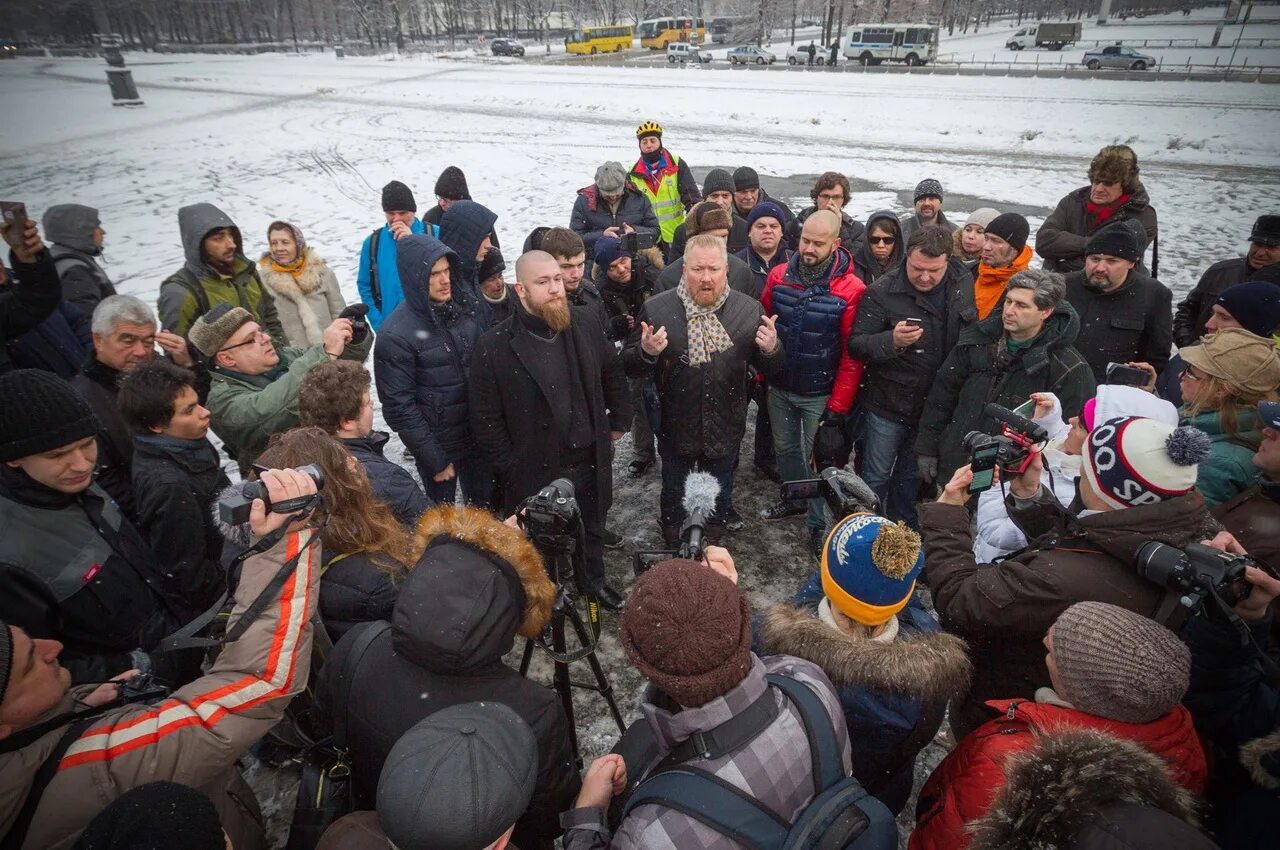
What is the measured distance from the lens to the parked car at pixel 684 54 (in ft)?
121

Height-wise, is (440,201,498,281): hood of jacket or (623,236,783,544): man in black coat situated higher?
(440,201,498,281): hood of jacket

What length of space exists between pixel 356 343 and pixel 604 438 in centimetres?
171

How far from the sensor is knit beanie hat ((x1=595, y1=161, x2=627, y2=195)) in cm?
601

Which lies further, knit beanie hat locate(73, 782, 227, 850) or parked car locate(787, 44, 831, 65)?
parked car locate(787, 44, 831, 65)

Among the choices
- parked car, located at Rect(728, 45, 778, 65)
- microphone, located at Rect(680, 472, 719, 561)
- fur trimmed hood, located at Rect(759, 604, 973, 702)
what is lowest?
fur trimmed hood, located at Rect(759, 604, 973, 702)

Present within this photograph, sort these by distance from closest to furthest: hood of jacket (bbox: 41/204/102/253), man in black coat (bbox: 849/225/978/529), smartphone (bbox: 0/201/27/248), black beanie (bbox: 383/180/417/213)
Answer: smartphone (bbox: 0/201/27/248) → man in black coat (bbox: 849/225/978/529) → hood of jacket (bbox: 41/204/102/253) → black beanie (bbox: 383/180/417/213)

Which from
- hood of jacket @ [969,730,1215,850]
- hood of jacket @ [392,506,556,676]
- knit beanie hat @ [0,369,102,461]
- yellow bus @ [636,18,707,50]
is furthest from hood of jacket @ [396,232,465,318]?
yellow bus @ [636,18,707,50]

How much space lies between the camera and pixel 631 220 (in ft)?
20.8

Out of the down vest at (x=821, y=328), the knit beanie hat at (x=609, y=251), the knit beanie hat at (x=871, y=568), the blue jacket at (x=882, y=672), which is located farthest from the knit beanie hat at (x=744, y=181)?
the blue jacket at (x=882, y=672)

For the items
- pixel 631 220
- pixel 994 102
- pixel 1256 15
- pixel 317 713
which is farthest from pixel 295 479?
pixel 1256 15

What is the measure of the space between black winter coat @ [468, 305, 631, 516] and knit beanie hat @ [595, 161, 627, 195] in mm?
2947

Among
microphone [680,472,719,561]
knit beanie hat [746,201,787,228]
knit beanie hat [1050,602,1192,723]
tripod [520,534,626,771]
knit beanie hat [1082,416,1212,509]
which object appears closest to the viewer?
knit beanie hat [1050,602,1192,723]

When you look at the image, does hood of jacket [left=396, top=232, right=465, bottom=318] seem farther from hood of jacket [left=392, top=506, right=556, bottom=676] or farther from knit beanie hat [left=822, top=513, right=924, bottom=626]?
knit beanie hat [left=822, top=513, right=924, bottom=626]

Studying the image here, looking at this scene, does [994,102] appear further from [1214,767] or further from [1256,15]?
[1256,15]
